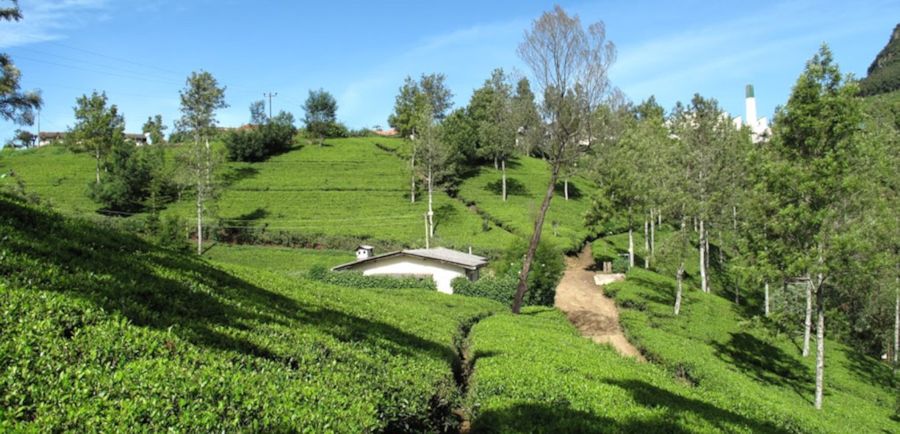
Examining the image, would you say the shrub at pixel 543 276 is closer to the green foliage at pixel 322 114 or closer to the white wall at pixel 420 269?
the white wall at pixel 420 269

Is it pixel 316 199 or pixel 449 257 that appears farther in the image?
pixel 316 199

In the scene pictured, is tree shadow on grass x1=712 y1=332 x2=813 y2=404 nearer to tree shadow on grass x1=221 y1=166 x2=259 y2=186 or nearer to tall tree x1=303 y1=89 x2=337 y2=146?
tree shadow on grass x1=221 y1=166 x2=259 y2=186

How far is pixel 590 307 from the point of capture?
3375cm

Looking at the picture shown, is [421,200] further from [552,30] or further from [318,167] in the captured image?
[552,30]

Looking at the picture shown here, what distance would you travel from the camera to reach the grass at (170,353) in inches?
196

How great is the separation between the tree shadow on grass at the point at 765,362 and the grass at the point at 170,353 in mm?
17994

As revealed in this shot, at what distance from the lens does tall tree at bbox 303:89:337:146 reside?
315 feet

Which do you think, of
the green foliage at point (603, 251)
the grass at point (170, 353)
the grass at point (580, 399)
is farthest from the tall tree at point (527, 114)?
the green foliage at point (603, 251)

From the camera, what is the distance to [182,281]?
9.81 meters

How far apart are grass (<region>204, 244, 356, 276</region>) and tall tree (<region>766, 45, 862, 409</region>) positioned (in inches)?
1380

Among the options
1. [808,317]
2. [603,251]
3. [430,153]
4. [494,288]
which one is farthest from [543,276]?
[430,153]

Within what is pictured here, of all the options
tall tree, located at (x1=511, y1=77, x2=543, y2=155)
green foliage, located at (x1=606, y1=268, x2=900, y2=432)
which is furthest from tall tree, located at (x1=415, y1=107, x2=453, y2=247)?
tall tree, located at (x1=511, y1=77, x2=543, y2=155)

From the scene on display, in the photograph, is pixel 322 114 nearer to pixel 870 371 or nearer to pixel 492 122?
pixel 492 122

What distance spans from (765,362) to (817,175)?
9781 mm
